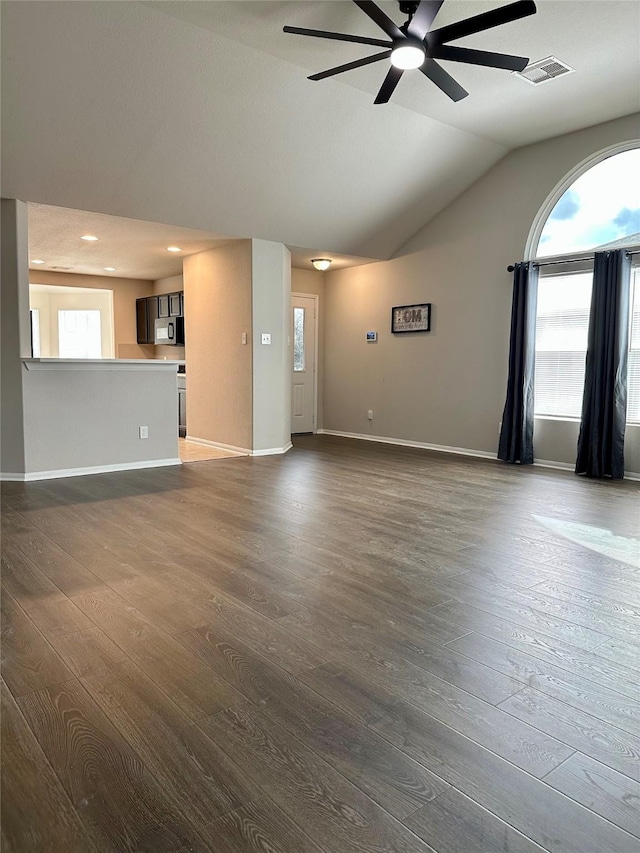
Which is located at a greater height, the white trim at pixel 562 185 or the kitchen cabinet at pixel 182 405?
the white trim at pixel 562 185

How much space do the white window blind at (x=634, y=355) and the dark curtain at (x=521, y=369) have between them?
3.18 ft

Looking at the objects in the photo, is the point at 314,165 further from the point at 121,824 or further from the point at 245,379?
the point at 121,824

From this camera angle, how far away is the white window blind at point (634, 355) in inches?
219

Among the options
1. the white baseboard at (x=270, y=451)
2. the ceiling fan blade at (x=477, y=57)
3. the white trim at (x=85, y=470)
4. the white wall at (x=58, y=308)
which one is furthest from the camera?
the white wall at (x=58, y=308)

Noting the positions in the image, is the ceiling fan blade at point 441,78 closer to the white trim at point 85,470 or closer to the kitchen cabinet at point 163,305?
the white trim at point 85,470

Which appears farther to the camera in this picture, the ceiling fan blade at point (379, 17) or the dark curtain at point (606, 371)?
the dark curtain at point (606, 371)

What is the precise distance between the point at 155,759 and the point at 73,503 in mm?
3293

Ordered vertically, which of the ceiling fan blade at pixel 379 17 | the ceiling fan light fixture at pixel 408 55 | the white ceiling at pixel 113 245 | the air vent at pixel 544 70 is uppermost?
the air vent at pixel 544 70

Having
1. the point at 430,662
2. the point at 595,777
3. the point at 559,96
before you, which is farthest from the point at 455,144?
the point at 595,777

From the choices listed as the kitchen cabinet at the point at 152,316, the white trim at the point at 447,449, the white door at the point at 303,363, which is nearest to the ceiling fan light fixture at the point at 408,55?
the white trim at the point at 447,449

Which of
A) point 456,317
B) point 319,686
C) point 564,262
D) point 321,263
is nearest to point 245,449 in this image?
point 321,263

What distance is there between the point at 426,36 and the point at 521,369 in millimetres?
3705

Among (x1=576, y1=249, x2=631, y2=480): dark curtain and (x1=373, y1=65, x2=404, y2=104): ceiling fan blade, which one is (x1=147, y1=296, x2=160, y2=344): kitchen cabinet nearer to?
(x1=373, y1=65, x2=404, y2=104): ceiling fan blade

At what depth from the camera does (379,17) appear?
3223 mm
